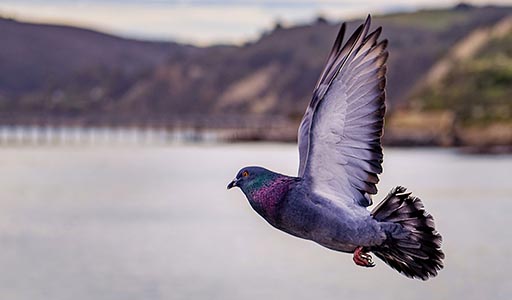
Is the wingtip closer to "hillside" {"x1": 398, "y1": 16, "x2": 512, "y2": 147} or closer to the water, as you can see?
the water

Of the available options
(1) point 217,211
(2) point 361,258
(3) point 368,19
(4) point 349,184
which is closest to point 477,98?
(1) point 217,211

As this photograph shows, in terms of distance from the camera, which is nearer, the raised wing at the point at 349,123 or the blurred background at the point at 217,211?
the raised wing at the point at 349,123

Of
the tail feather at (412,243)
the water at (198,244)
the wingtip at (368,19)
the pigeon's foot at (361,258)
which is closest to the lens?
the wingtip at (368,19)

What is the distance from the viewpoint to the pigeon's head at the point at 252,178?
6851 millimetres

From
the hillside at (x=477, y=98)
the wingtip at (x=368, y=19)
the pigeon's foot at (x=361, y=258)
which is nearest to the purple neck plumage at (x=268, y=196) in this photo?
the pigeon's foot at (x=361, y=258)

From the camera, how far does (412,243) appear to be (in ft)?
23.1

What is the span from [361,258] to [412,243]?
0.33 metres

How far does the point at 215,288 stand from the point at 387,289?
457 centimetres

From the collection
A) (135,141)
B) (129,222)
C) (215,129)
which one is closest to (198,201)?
(129,222)

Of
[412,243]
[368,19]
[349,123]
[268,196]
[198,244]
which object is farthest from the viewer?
[198,244]

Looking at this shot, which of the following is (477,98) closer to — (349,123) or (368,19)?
(349,123)

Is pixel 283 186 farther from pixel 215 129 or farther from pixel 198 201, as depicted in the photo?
pixel 215 129

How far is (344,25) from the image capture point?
261 inches

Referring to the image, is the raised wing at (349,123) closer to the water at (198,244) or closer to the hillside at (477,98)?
the water at (198,244)
